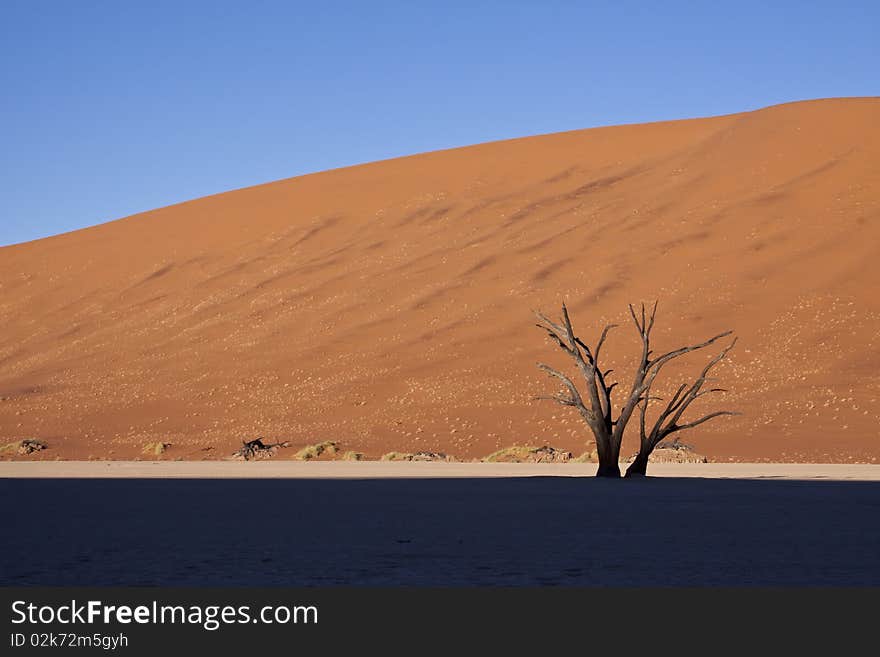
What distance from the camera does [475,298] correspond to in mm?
50094

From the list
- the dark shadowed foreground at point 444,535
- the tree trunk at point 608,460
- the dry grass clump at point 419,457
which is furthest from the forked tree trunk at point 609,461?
the dry grass clump at point 419,457

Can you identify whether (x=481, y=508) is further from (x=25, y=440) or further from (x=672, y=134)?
(x=672, y=134)

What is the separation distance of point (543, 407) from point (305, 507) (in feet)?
75.7

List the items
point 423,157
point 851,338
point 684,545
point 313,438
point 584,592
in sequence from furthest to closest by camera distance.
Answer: point 423,157
point 851,338
point 313,438
point 684,545
point 584,592

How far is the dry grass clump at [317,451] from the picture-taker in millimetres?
34250

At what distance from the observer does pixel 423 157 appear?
77750mm

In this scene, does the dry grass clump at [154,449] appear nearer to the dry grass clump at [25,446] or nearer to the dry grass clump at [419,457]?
the dry grass clump at [25,446]

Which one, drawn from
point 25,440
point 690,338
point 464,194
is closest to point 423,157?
point 464,194

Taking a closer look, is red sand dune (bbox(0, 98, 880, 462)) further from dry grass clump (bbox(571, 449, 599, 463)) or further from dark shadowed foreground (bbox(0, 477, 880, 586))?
dark shadowed foreground (bbox(0, 477, 880, 586))

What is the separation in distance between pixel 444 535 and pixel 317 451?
2268cm

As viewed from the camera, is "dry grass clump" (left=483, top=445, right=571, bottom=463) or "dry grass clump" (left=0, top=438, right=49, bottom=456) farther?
Answer: "dry grass clump" (left=0, top=438, right=49, bottom=456)

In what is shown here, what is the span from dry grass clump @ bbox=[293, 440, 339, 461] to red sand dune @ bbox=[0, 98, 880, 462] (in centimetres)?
89

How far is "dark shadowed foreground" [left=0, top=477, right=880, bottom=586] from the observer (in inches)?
363

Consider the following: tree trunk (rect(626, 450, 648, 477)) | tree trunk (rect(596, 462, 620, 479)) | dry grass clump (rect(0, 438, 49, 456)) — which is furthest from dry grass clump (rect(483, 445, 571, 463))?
dry grass clump (rect(0, 438, 49, 456))
